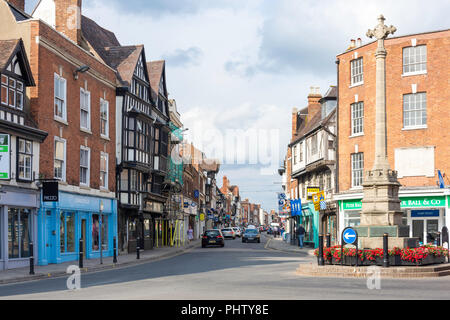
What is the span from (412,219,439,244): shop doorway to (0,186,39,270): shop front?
2174cm

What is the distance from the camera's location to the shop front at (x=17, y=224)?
24422 millimetres

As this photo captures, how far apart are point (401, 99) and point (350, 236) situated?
63.0ft

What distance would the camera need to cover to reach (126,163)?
38312 millimetres

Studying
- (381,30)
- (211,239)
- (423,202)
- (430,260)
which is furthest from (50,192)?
(211,239)

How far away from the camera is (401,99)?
3616 cm

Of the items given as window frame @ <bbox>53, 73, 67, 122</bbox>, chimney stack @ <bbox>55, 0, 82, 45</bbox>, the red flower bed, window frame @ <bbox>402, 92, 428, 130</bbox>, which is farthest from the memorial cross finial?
chimney stack @ <bbox>55, 0, 82, 45</bbox>

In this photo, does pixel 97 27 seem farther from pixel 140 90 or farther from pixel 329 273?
pixel 329 273

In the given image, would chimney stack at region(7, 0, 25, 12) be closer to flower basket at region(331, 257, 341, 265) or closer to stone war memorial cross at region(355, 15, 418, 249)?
stone war memorial cross at region(355, 15, 418, 249)

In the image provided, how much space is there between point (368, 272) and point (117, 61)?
2756cm

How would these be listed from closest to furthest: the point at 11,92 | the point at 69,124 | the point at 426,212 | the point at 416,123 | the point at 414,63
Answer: the point at 11,92
the point at 69,124
the point at 426,212
the point at 416,123
the point at 414,63

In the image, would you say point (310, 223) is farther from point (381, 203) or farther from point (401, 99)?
point (381, 203)

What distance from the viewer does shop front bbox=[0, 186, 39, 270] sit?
24422 mm

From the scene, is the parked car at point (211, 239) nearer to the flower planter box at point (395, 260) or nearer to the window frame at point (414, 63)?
the window frame at point (414, 63)
